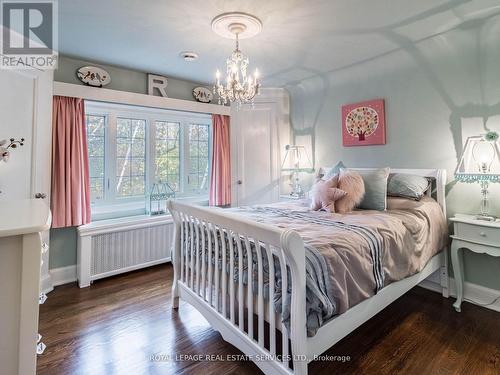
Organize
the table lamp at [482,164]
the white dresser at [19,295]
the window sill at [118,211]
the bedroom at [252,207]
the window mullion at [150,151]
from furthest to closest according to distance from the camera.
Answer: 1. the window mullion at [150,151]
2. the window sill at [118,211]
3. the table lamp at [482,164]
4. the bedroom at [252,207]
5. the white dresser at [19,295]

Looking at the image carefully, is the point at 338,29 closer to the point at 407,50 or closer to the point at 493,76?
the point at 407,50

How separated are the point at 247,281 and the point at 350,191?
1.47 meters

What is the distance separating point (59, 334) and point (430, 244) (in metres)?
3.05

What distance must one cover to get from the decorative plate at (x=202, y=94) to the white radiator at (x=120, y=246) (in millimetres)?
1764

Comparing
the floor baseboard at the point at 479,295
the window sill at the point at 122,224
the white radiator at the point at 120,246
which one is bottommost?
the floor baseboard at the point at 479,295

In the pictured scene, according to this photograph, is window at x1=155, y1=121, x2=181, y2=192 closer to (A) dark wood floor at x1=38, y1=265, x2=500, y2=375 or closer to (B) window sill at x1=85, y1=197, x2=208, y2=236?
(B) window sill at x1=85, y1=197, x2=208, y2=236

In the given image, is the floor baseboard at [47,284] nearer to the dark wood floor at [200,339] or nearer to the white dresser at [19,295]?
the dark wood floor at [200,339]

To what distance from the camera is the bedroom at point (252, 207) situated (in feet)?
4.75

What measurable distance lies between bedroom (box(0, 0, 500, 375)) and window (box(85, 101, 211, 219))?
0.03 meters

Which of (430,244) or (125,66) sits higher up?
(125,66)

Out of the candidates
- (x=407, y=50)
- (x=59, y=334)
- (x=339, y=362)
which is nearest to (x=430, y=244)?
(x=339, y=362)

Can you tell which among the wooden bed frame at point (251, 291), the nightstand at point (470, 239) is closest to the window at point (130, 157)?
the wooden bed frame at point (251, 291)

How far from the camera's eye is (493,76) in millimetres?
2283

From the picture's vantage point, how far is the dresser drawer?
6.80 feet
